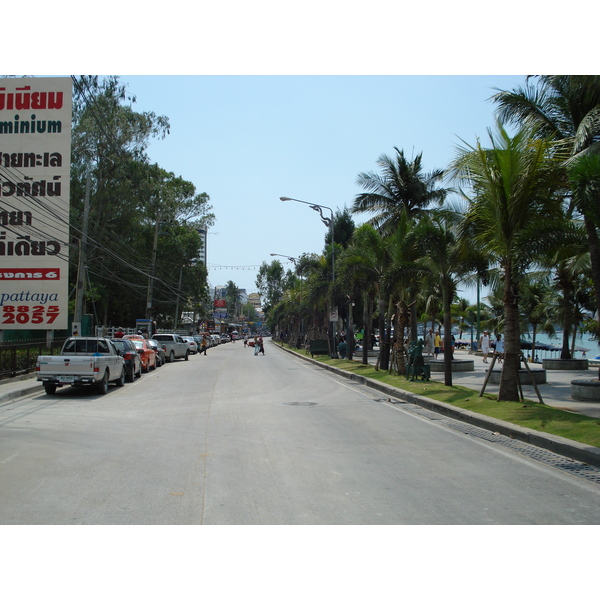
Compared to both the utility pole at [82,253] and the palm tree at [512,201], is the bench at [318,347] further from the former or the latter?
the palm tree at [512,201]

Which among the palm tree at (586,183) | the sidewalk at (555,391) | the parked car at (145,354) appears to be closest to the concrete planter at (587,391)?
the sidewalk at (555,391)

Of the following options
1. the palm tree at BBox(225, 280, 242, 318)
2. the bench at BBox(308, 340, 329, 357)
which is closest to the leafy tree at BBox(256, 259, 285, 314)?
the palm tree at BBox(225, 280, 242, 318)

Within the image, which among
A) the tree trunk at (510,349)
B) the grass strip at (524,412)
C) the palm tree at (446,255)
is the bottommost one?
the grass strip at (524,412)

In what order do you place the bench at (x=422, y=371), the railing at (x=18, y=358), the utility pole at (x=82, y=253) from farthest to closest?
the utility pole at (x=82, y=253)
the railing at (x=18, y=358)
the bench at (x=422, y=371)

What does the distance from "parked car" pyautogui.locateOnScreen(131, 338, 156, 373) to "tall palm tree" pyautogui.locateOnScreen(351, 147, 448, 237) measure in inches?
523

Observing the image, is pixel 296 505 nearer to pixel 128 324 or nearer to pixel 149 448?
pixel 149 448

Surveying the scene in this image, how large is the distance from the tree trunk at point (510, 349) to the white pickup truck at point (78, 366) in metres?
11.2

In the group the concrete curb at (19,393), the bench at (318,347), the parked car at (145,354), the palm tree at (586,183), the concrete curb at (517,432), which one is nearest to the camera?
the concrete curb at (517,432)

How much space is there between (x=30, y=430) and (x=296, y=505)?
7128mm

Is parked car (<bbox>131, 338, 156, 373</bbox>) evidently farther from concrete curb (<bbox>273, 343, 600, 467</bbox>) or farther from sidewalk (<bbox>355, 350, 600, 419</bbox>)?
concrete curb (<bbox>273, 343, 600, 467</bbox>)

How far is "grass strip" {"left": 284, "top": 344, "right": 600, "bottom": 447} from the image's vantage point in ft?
32.3

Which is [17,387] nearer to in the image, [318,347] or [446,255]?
[446,255]

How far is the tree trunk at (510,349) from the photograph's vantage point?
1362cm

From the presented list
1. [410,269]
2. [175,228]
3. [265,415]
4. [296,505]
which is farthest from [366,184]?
[175,228]
